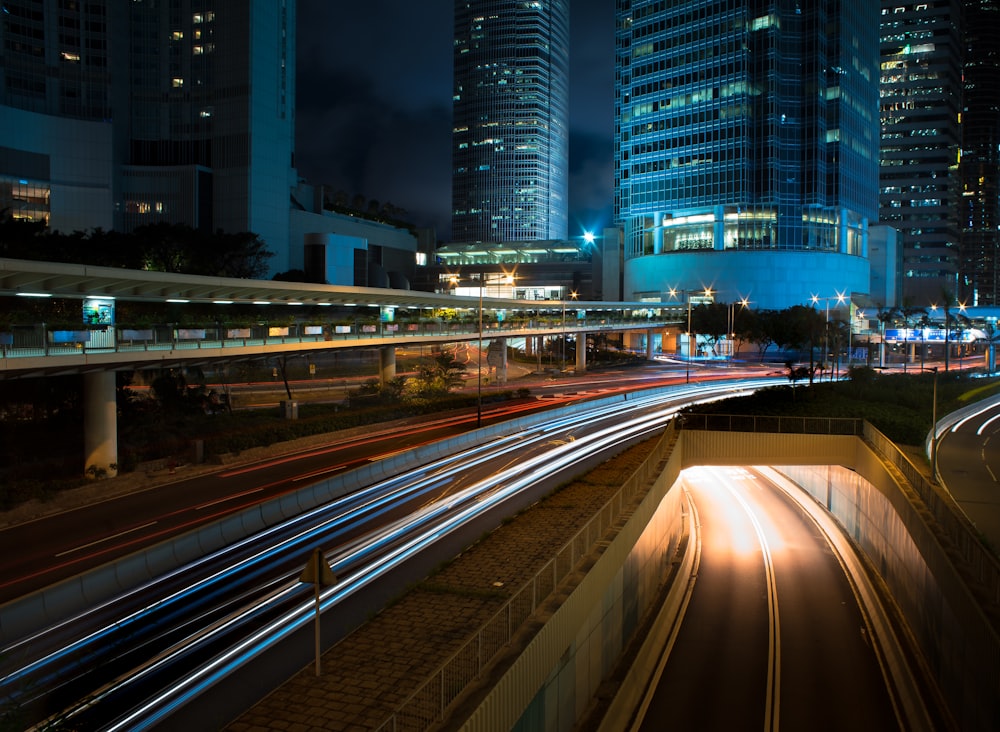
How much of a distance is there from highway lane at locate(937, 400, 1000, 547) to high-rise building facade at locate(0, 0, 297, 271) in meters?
78.2

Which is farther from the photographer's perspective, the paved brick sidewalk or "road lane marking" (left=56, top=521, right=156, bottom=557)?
"road lane marking" (left=56, top=521, right=156, bottom=557)

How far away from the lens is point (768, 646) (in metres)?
19.6

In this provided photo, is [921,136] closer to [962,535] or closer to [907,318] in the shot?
[907,318]

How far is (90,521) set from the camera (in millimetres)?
22078

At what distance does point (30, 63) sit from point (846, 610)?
335 ft

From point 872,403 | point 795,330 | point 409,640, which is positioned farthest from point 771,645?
point 795,330

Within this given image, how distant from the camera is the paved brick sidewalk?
9.32m

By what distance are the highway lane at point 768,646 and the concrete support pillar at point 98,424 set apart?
2127 cm

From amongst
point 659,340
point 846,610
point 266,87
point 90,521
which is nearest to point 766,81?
point 659,340

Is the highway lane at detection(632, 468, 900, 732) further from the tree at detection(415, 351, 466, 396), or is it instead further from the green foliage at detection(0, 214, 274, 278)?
the green foliage at detection(0, 214, 274, 278)

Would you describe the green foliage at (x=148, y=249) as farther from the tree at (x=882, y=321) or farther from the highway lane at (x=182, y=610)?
the tree at (x=882, y=321)

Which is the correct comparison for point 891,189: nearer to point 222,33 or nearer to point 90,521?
point 222,33

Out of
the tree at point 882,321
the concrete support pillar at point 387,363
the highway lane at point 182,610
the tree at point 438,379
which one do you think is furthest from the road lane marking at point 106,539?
the tree at point 882,321

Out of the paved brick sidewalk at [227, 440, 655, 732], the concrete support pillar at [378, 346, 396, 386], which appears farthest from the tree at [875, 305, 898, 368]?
the paved brick sidewalk at [227, 440, 655, 732]
